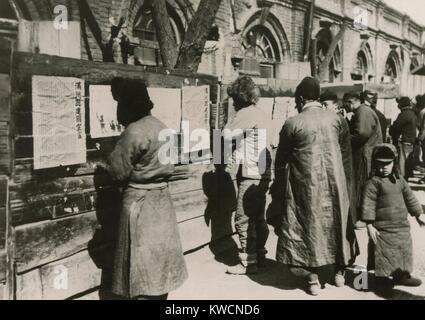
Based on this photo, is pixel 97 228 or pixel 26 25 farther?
pixel 26 25

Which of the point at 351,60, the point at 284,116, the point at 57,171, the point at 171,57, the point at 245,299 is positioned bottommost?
the point at 245,299

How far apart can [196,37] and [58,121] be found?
2580 mm

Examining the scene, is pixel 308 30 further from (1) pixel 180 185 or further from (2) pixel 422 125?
(1) pixel 180 185

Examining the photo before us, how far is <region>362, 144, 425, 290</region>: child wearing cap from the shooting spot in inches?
160

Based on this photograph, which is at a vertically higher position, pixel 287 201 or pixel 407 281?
pixel 287 201

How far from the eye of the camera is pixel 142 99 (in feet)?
10.7

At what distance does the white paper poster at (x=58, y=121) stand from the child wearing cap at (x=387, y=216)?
2491mm

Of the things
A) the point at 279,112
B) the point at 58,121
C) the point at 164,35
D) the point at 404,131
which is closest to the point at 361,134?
the point at 279,112

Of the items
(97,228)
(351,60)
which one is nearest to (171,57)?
(97,228)

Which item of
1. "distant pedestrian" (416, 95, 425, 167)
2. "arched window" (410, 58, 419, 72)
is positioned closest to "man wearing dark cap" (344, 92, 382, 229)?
"distant pedestrian" (416, 95, 425, 167)

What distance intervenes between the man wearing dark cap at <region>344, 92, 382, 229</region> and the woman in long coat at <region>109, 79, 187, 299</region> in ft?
10.5

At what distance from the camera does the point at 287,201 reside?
13.9 feet

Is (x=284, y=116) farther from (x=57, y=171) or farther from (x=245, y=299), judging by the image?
(x=57, y=171)
